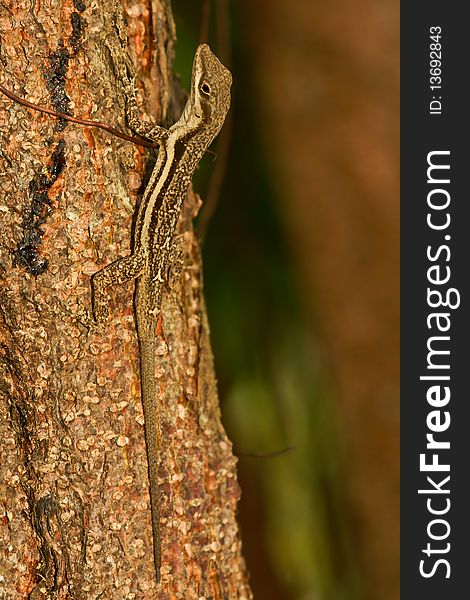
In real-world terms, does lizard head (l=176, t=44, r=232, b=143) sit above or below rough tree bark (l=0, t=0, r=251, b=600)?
above

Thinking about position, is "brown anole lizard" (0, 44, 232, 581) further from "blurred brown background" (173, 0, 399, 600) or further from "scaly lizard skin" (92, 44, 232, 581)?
"blurred brown background" (173, 0, 399, 600)

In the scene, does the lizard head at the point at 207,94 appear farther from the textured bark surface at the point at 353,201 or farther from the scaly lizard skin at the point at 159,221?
the textured bark surface at the point at 353,201

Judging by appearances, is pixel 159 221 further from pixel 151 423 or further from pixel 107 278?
pixel 151 423

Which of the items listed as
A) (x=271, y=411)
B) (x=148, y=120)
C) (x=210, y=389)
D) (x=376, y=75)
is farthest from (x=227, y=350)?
(x=148, y=120)

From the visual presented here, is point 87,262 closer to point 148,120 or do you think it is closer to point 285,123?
point 148,120

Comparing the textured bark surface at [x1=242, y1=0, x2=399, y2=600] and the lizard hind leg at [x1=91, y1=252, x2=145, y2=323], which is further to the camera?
the textured bark surface at [x1=242, y1=0, x2=399, y2=600]

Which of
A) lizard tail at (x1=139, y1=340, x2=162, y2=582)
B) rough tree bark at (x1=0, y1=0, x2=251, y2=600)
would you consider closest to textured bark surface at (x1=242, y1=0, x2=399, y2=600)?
rough tree bark at (x1=0, y1=0, x2=251, y2=600)

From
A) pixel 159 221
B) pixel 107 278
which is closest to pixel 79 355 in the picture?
pixel 107 278

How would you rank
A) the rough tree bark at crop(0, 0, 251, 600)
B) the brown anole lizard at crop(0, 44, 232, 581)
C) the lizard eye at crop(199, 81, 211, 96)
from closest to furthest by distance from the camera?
the rough tree bark at crop(0, 0, 251, 600), the brown anole lizard at crop(0, 44, 232, 581), the lizard eye at crop(199, 81, 211, 96)
